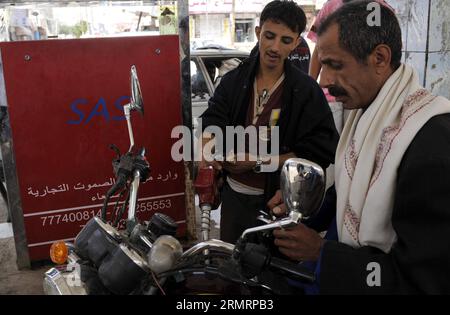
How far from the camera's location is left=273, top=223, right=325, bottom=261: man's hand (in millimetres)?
1263

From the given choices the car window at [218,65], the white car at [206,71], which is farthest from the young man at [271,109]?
the car window at [218,65]

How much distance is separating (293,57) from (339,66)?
2437mm

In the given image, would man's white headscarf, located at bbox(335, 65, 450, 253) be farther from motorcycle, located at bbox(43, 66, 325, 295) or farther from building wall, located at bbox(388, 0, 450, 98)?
building wall, located at bbox(388, 0, 450, 98)

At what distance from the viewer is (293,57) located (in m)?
3.68

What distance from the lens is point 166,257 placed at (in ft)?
3.38

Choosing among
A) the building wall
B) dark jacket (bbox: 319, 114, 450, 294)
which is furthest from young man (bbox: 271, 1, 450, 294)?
the building wall

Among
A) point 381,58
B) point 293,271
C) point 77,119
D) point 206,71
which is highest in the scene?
point 381,58

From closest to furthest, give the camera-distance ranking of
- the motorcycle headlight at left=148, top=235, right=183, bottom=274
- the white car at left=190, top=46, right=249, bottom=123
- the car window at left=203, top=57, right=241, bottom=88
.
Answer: the motorcycle headlight at left=148, top=235, right=183, bottom=274, the white car at left=190, top=46, right=249, bottom=123, the car window at left=203, top=57, right=241, bottom=88

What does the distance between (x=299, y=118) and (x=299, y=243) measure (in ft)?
3.04

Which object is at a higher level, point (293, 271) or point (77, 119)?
point (77, 119)

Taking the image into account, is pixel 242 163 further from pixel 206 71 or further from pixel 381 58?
pixel 206 71

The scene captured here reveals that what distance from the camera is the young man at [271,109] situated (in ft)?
6.75

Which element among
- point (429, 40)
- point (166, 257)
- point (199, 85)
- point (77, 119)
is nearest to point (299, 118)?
point (166, 257)

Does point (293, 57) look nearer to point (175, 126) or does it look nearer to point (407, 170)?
point (175, 126)
